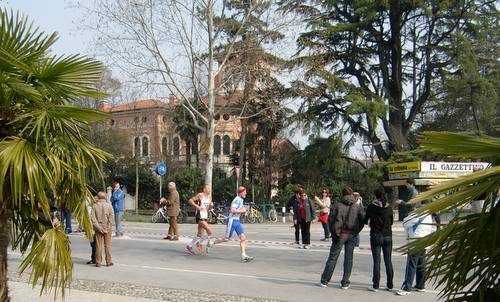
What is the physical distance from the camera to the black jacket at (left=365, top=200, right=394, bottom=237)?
979cm

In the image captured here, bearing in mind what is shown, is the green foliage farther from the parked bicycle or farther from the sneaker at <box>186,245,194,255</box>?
the sneaker at <box>186,245,194,255</box>

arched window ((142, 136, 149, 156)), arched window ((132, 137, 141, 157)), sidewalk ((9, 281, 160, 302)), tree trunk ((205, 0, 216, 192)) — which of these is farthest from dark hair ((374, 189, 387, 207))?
arched window ((142, 136, 149, 156))

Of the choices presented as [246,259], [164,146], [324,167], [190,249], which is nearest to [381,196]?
[246,259]

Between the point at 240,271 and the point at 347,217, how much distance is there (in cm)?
305

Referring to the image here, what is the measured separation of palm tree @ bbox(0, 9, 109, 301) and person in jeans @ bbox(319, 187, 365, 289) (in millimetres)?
6060

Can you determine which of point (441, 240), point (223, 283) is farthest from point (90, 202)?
point (223, 283)

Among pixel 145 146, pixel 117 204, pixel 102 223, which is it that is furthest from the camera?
pixel 145 146

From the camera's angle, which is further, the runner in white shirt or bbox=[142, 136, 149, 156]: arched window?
bbox=[142, 136, 149, 156]: arched window

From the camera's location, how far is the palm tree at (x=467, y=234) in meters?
2.47

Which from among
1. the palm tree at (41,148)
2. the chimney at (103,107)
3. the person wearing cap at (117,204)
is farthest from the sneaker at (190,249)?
the palm tree at (41,148)

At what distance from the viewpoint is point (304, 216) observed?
1692cm

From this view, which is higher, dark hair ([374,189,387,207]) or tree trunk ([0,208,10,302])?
dark hair ([374,189,387,207])

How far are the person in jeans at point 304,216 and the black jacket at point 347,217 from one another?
6.61 meters

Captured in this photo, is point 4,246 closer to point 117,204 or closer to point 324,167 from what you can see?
point 117,204
